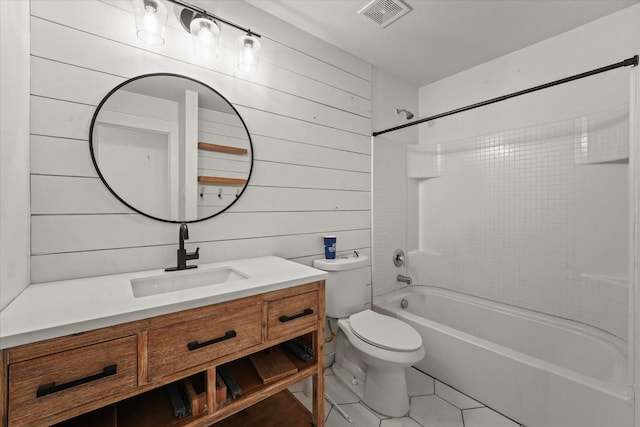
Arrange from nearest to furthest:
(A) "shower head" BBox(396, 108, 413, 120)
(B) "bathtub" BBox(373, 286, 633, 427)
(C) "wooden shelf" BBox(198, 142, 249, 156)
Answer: (B) "bathtub" BBox(373, 286, 633, 427), (C) "wooden shelf" BBox(198, 142, 249, 156), (A) "shower head" BBox(396, 108, 413, 120)

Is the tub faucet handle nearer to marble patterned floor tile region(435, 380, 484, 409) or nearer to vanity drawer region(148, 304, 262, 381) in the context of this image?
marble patterned floor tile region(435, 380, 484, 409)

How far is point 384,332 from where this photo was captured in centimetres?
160

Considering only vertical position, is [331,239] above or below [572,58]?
below

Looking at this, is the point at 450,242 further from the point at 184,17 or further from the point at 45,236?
the point at 45,236

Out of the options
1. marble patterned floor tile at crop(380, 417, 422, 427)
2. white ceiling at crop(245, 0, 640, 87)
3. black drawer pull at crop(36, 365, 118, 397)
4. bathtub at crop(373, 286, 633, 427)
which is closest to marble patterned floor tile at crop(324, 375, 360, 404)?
marble patterned floor tile at crop(380, 417, 422, 427)

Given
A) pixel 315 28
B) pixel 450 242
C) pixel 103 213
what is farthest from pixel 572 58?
pixel 103 213

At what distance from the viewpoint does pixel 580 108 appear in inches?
71.1

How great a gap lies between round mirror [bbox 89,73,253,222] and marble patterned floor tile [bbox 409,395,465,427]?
1.61 m

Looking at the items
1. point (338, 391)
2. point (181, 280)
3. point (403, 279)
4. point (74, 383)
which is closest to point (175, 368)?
point (74, 383)

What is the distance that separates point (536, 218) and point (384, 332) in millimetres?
1435

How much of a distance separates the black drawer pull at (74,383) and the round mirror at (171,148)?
68 cm

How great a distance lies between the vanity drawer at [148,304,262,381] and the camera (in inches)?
33.0

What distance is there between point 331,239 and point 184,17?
→ 1.47m

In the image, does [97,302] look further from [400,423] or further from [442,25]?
[442,25]
